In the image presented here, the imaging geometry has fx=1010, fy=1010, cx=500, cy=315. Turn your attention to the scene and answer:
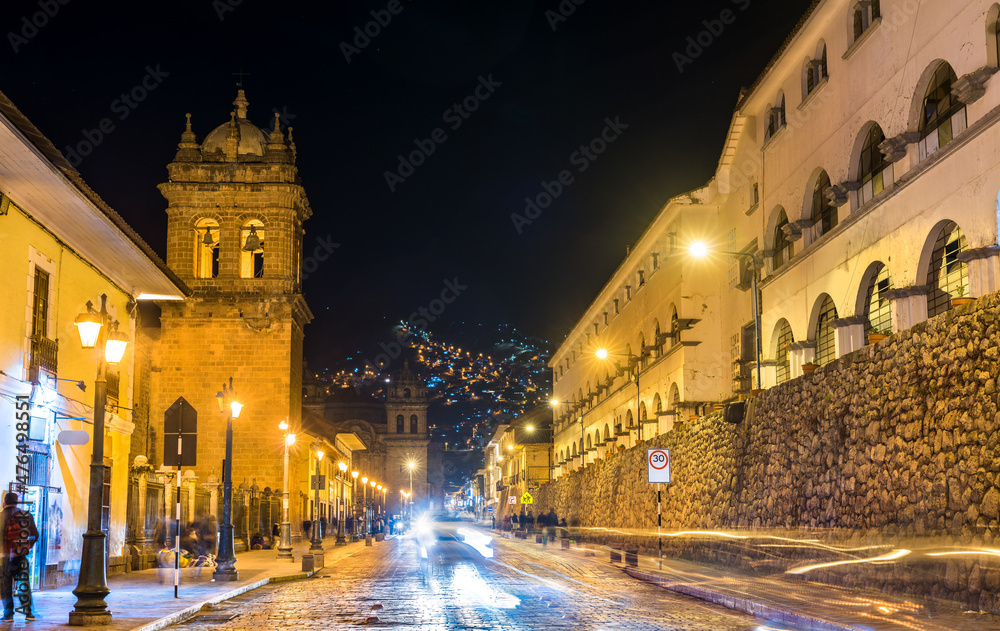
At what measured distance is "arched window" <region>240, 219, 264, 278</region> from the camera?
1725 inches

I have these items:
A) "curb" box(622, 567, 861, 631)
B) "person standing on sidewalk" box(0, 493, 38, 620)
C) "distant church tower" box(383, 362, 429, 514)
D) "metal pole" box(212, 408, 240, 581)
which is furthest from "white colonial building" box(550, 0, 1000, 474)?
"distant church tower" box(383, 362, 429, 514)

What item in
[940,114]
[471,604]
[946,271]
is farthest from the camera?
[940,114]

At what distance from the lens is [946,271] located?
15945 mm

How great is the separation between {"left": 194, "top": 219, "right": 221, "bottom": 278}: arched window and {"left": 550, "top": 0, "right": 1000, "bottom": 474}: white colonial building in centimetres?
2049

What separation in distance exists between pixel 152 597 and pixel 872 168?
14.9m

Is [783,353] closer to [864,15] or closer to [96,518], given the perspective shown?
[864,15]

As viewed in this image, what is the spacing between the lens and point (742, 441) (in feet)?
78.8

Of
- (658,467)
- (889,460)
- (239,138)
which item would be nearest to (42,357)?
(658,467)

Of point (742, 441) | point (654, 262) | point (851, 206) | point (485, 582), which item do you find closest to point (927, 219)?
point (851, 206)

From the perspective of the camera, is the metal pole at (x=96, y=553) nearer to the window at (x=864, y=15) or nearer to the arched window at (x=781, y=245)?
the window at (x=864, y=15)

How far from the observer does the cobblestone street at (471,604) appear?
501 inches

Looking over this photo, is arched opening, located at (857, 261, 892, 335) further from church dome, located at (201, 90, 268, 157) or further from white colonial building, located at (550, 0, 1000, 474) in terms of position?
church dome, located at (201, 90, 268, 157)

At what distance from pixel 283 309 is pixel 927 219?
33132 millimetres

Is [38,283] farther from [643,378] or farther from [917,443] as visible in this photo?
[643,378]
